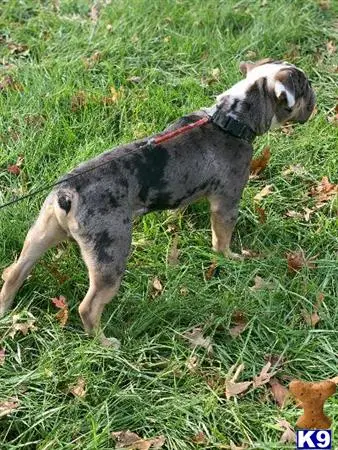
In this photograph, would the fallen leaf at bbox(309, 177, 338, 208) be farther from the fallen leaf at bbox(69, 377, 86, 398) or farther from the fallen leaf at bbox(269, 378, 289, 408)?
the fallen leaf at bbox(69, 377, 86, 398)

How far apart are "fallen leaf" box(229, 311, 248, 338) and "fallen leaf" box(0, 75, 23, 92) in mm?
3141

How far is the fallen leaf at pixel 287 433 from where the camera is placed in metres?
3.13

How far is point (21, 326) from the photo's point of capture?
371cm

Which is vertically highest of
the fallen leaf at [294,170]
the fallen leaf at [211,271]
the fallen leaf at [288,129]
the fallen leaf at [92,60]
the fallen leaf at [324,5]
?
the fallen leaf at [324,5]

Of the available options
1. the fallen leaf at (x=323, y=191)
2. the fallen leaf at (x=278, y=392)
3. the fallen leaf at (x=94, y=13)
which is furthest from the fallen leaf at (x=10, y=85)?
the fallen leaf at (x=278, y=392)

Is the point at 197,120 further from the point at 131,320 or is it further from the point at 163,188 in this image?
the point at 131,320

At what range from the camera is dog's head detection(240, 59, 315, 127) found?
393 centimetres

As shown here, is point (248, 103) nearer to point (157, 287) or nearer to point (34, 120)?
point (157, 287)

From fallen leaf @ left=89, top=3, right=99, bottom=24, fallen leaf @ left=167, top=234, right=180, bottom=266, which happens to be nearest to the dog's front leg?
fallen leaf @ left=167, top=234, right=180, bottom=266

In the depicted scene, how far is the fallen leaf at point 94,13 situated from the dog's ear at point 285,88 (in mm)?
3293

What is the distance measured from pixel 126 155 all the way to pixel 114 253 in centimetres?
58

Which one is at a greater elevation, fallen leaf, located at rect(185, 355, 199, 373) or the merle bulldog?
the merle bulldog

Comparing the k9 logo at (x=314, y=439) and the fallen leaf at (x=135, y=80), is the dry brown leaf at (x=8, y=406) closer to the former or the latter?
the k9 logo at (x=314, y=439)

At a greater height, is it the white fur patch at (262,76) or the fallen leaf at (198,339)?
the white fur patch at (262,76)
